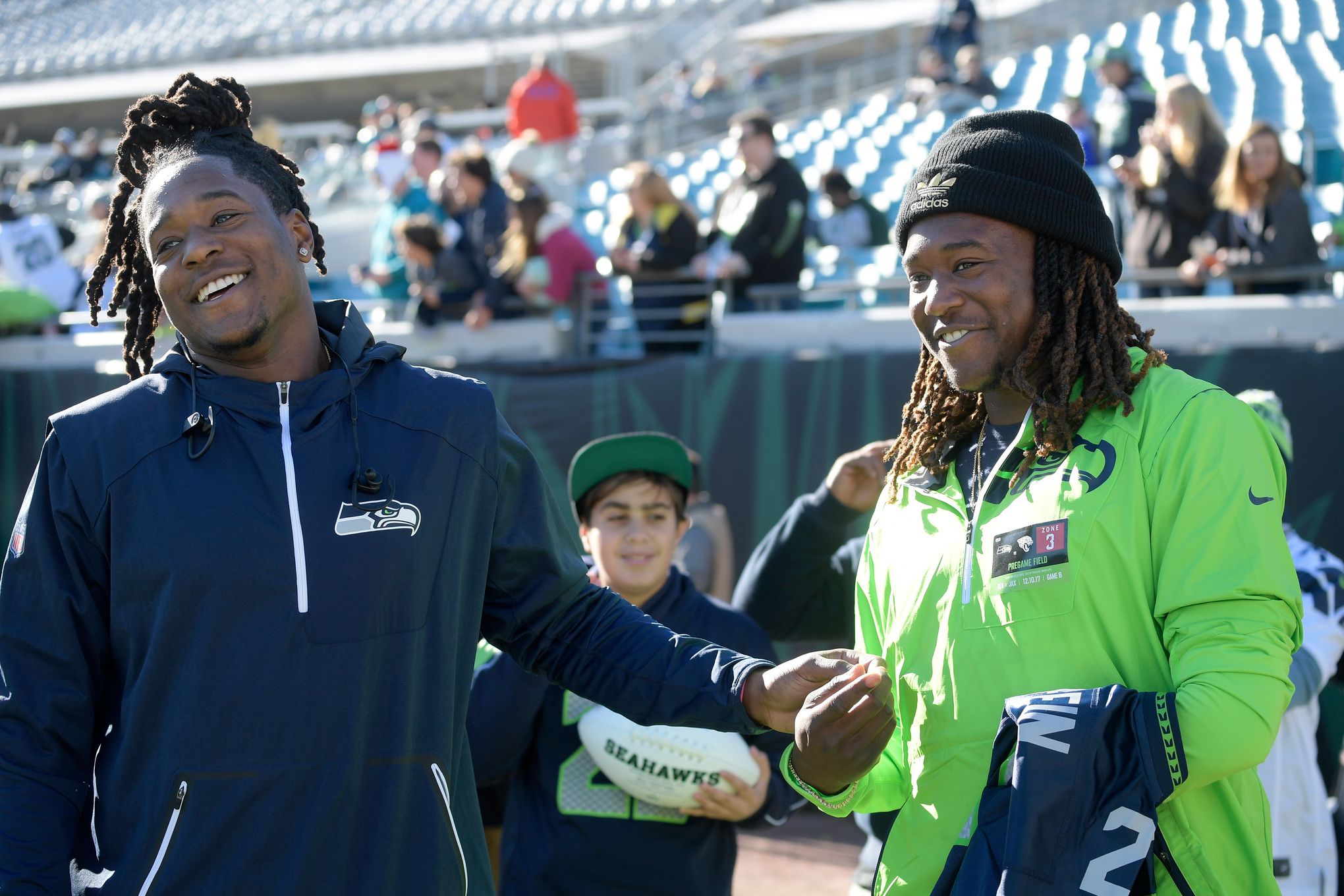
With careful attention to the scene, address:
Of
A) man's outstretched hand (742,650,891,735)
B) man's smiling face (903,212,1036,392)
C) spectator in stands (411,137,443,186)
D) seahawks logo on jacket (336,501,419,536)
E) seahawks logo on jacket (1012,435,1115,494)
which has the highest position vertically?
spectator in stands (411,137,443,186)

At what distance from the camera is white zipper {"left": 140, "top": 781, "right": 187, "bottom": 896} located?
184 centimetres

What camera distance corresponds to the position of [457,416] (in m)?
2.11

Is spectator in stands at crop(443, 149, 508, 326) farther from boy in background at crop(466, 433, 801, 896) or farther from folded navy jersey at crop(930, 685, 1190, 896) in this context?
folded navy jersey at crop(930, 685, 1190, 896)

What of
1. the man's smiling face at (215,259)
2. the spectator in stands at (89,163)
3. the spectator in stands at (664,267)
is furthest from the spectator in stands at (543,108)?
the man's smiling face at (215,259)

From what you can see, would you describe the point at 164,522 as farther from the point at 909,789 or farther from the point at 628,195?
the point at 628,195

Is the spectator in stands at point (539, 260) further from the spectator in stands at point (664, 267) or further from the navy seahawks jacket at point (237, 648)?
the navy seahawks jacket at point (237, 648)

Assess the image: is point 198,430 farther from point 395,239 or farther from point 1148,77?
point 1148,77

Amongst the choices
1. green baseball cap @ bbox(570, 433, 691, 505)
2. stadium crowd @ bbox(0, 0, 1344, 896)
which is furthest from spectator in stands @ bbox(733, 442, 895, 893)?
stadium crowd @ bbox(0, 0, 1344, 896)

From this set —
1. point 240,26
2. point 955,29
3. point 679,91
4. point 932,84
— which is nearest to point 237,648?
point 932,84

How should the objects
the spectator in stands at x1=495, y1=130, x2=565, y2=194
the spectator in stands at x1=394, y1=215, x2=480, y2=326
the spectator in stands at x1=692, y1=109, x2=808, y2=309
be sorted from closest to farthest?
1. the spectator in stands at x1=692, y1=109, x2=808, y2=309
2. the spectator in stands at x1=394, y1=215, x2=480, y2=326
3. the spectator in stands at x1=495, y1=130, x2=565, y2=194

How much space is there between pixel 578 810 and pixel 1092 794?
158cm

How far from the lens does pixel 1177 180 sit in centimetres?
653

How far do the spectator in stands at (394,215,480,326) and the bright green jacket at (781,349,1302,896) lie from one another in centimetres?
614

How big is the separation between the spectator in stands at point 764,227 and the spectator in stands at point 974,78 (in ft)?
20.3
